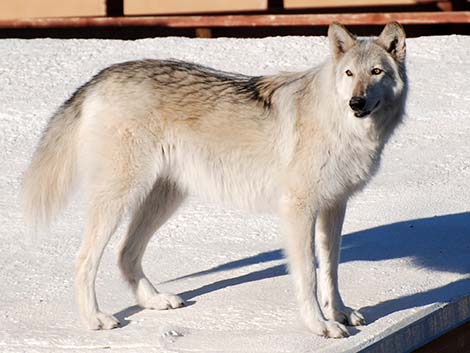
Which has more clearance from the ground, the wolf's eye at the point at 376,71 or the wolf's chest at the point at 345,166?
the wolf's eye at the point at 376,71

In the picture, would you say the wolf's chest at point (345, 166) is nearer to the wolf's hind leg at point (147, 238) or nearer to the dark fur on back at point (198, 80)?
the dark fur on back at point (198, 80)

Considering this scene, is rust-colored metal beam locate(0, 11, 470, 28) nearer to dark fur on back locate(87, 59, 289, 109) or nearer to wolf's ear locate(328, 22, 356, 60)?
dark fur on back locate(87, 59, 289, 109)

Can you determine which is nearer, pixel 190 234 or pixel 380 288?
pixel 380 288

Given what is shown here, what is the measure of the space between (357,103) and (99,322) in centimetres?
165

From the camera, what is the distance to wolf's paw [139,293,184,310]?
5906mm

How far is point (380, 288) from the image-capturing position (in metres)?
6.14

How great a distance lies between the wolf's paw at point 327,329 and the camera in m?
5.40

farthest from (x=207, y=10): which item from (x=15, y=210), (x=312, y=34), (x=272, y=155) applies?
(x=272, y=155)

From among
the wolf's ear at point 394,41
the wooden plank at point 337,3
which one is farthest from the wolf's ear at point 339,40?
the wooden plank at point 337,3

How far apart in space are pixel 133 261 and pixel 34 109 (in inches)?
166

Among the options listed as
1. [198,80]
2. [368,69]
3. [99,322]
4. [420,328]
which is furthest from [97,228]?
[420,328]

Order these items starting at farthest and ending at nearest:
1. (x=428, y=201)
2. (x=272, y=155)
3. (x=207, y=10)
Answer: (x=207, y=10)
(x=428, y=201)
(x=272, y=155)

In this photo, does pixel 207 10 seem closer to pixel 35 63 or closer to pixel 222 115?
pixel 35 63

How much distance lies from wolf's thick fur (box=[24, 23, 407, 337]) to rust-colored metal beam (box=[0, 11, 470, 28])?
5.70 m
